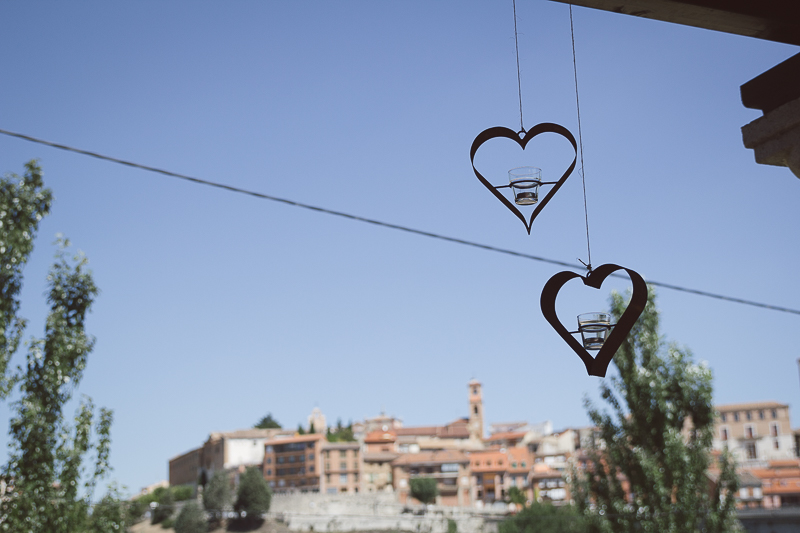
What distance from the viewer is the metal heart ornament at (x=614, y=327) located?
1985 millimetres

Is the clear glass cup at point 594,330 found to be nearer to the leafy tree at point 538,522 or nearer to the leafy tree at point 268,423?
the leafy tree at point 538,522

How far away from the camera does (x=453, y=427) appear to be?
238 feet

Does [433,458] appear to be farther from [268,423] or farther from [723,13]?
[723,13]

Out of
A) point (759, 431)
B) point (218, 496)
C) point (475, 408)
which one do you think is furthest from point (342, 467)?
point (759, 431)

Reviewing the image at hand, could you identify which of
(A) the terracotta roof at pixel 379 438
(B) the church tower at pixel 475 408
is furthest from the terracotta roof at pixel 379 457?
(B) the church tower at pixel 475 408

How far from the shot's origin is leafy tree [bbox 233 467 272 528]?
2106 inches

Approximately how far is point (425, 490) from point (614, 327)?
56.6 m

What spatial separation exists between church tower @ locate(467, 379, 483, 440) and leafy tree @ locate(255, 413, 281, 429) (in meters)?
21.2

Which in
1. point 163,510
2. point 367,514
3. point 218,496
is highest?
point 218,496

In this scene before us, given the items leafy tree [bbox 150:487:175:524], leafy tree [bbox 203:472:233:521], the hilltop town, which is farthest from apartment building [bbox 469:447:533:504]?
leafy tree [bbox 150:487:175:524]

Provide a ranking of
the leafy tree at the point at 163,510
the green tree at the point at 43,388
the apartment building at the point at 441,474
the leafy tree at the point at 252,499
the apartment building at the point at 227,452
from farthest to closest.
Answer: the apartment building at the point at 227,452
the leafy tree at the point at 163,510
the apartment building at the point at 441,474
the leafy tree at the point at 252,499
the green tree at the point at 43,388

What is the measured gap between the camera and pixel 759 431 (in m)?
63.1

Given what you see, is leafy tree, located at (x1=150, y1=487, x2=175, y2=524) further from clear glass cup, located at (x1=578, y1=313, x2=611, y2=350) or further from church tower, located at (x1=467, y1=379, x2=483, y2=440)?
clear glass cup, located at (x1=578, y1=313, x2=611, y2=350)

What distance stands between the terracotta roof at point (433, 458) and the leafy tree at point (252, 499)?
10985 millimetres
